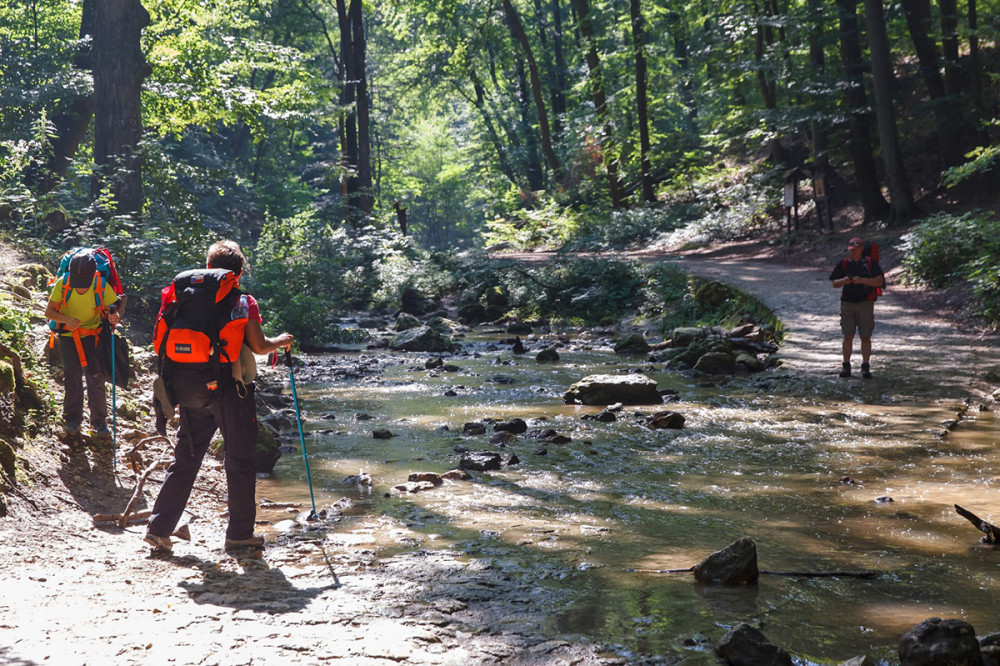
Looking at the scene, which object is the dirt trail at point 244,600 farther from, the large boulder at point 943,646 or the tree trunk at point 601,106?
the tree trunk at point 601,106

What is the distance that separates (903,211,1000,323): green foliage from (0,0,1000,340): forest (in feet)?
0.17

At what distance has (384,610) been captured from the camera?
435 cm

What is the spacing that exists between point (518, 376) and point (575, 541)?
26.1 ft

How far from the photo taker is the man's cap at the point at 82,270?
6.77m

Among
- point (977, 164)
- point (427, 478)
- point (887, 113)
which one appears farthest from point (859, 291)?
point (887, 113)

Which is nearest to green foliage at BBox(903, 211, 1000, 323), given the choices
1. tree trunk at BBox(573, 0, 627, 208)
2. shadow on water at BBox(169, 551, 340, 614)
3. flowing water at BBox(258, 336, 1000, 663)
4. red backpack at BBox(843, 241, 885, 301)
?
red backpack at BBox(843, 241, 885, 301)

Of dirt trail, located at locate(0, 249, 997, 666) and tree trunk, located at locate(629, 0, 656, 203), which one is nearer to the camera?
dirt trail, located at locate(0, 249, 997, 666)

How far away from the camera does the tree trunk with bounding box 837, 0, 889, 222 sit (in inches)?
850

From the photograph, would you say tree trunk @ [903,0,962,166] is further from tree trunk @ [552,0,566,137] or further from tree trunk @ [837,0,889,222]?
tree trunk @ [552,0,566,137]

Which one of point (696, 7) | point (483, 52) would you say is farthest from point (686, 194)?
point (483, 52)

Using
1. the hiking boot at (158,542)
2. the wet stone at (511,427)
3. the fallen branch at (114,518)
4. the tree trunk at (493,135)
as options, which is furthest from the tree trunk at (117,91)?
the tree trunk at (493,135)

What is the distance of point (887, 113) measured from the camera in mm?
19766

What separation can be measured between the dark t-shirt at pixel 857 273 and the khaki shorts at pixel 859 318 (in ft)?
0.26

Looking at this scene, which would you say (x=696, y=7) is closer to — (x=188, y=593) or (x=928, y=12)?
(x=928, y=12)
